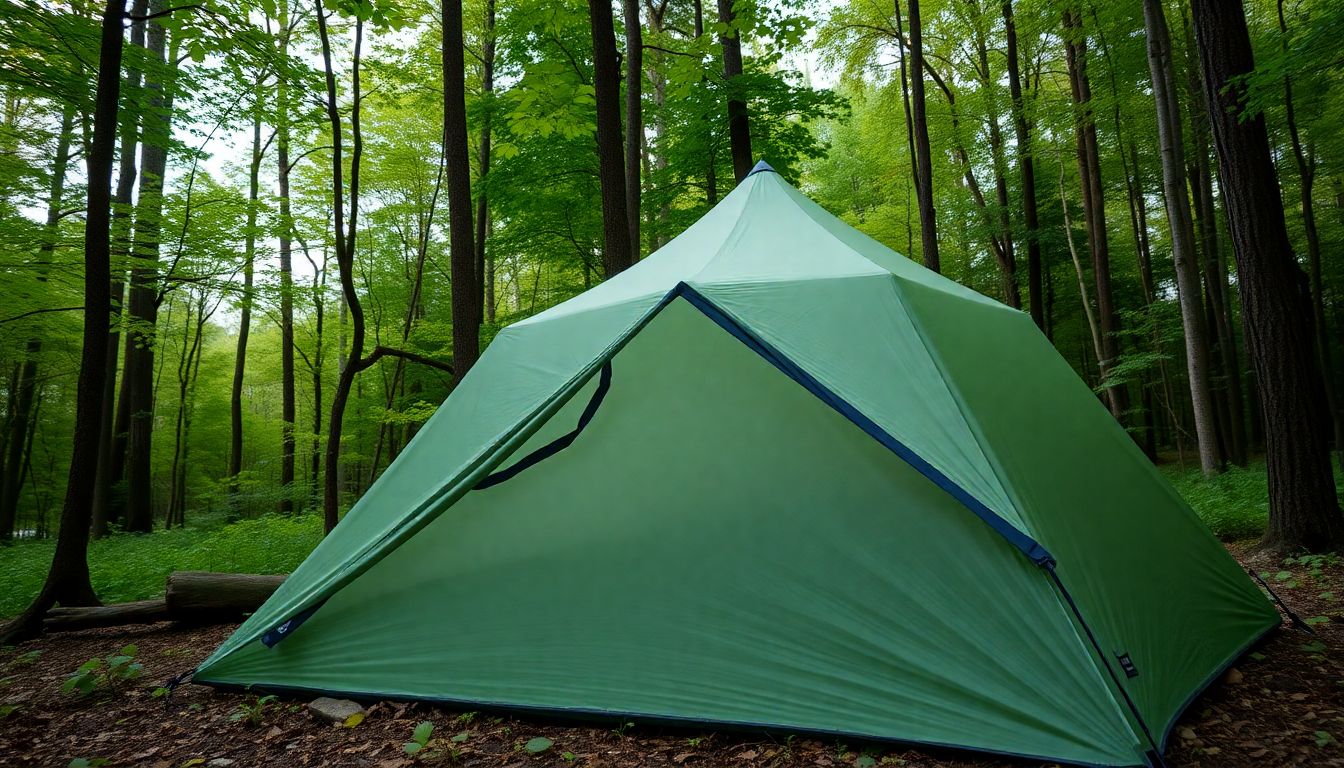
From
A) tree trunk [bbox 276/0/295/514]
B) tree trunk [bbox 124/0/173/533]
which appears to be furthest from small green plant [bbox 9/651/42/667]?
tree trunk [bbox 276/0/295/514]

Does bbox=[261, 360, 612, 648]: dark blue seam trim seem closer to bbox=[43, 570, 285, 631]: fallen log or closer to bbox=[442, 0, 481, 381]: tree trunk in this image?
bbox=[43, 570, 285, 631]: fallen log

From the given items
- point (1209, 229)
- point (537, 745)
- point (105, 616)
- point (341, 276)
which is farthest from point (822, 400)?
point (1209, 229)

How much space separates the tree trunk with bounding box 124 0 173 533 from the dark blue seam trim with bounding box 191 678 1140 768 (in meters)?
6.24

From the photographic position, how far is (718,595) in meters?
2.69

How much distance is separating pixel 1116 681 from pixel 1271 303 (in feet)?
11.4

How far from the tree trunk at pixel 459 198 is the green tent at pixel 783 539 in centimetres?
268

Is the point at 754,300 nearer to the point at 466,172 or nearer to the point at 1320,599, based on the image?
the point at 1320,599

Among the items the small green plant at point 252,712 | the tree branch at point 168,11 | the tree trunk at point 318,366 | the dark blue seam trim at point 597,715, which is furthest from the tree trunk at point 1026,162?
the tree trunk at point 318,366

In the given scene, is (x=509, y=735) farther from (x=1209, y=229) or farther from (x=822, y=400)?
(x=1209, y=229)

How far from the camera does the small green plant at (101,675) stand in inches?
116

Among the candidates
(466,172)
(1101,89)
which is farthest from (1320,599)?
(1101,89)

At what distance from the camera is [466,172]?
235 inches

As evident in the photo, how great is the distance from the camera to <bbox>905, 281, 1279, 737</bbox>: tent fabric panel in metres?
2.26

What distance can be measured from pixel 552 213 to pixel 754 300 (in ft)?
22.9
